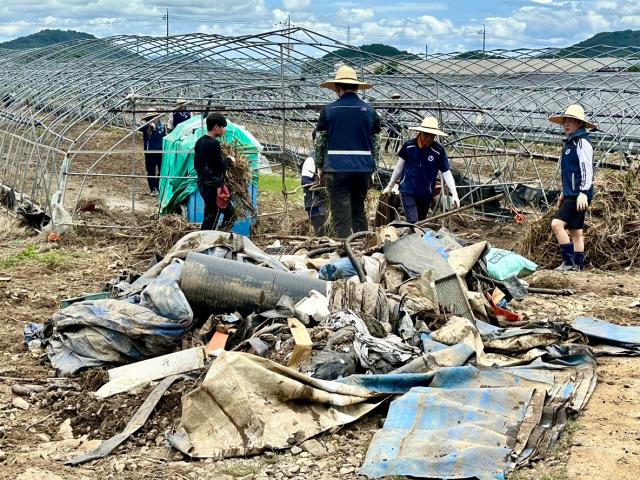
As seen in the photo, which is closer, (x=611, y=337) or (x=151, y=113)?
(x=611, y=337)

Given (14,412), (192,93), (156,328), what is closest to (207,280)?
(156,328)

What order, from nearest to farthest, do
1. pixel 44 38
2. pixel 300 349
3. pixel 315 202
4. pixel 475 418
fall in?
1. pixel 475 418
2. pixel 300 349
3. pixel 315 202
4. pixel 44 38

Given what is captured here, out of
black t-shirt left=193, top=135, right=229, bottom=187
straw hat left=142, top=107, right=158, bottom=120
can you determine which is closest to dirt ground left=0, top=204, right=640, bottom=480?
black t-shirt left=193, top=135, right=229, bottom=187

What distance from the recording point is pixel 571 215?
988 cm

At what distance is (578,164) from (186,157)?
6179mm

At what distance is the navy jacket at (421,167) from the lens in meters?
9.94

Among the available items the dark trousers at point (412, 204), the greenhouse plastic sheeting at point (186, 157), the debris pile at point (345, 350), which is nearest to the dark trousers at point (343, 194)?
the dark trousers at point (412, 204)

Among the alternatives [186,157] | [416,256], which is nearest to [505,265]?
[416,256]

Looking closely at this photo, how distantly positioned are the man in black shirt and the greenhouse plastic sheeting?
1.23 meters

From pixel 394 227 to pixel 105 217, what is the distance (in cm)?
690

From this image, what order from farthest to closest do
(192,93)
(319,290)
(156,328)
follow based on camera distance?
(192,93) → (319,290) → (156,328)

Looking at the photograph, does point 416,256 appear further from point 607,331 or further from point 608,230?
point 608,230

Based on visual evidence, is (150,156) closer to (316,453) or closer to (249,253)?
(249,253)

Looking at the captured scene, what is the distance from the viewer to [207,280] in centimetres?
702
